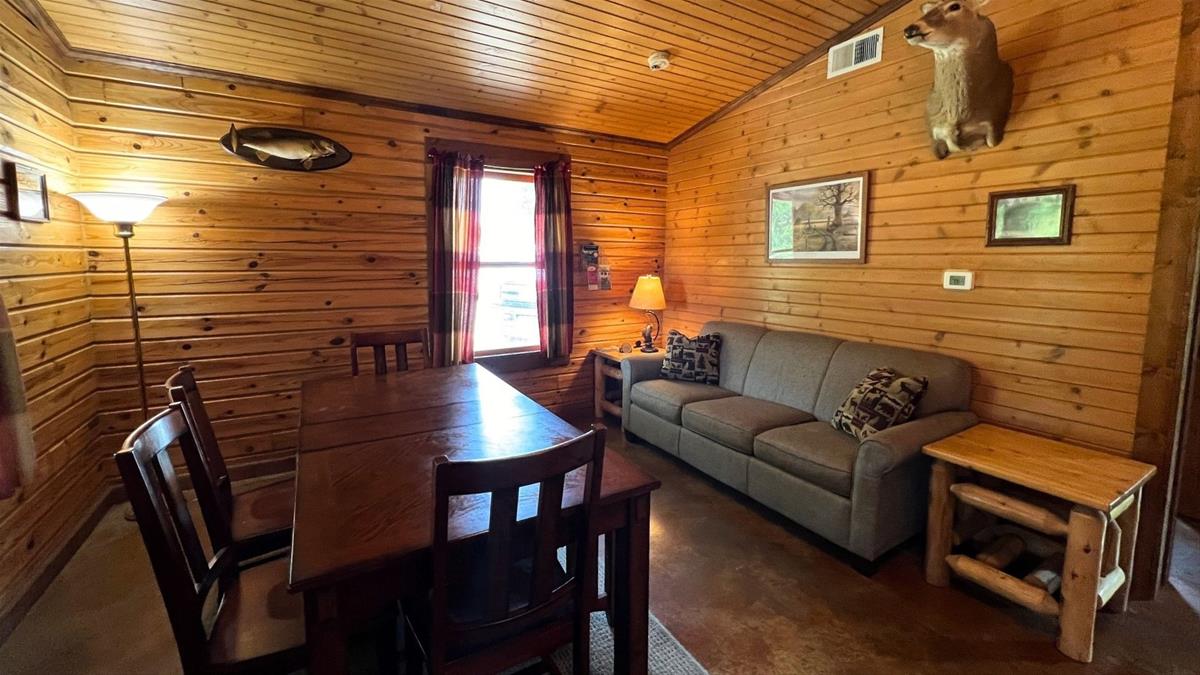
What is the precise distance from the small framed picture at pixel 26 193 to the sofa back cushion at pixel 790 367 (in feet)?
12.3

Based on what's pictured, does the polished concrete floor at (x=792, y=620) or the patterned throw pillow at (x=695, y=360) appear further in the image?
the patterned throw pillow at (x=695, y=360)

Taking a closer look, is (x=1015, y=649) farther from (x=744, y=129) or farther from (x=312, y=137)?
(x=312, y=137)

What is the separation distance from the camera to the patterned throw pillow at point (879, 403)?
256 centimetres

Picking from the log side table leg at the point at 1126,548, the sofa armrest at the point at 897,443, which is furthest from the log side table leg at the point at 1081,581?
the sofa armrest at the point at 897,443

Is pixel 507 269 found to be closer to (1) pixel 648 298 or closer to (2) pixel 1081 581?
(1) pixel 648 298

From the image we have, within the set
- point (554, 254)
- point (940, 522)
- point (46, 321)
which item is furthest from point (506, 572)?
point (554, 254)

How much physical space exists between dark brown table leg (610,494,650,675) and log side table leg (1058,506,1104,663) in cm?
157

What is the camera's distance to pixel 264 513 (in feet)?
5.94

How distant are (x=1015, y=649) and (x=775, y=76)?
3.39m

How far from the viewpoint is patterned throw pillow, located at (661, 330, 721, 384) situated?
3844 mm

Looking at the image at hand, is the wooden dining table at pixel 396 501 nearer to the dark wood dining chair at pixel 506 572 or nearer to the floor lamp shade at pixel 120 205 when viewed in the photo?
the dark wood dining chair at pixel 506 572

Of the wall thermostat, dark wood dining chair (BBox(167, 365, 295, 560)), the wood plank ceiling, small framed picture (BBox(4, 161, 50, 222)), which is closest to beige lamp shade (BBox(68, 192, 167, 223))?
small framed picture (BBox(4, 161, 50, 222))

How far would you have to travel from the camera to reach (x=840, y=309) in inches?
133

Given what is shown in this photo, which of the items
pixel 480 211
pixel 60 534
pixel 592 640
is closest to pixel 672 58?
pixel 480 211
